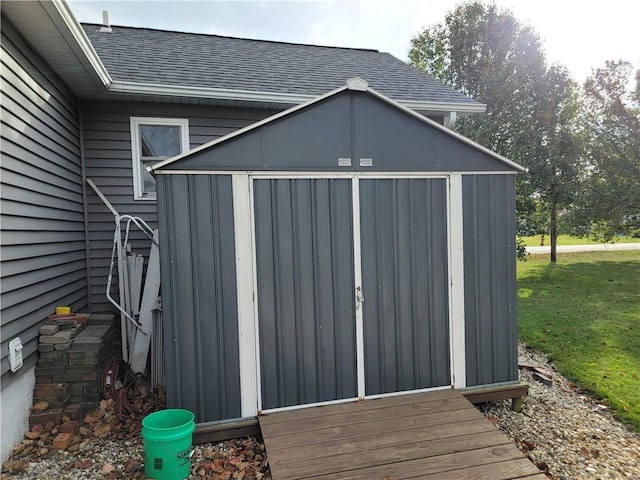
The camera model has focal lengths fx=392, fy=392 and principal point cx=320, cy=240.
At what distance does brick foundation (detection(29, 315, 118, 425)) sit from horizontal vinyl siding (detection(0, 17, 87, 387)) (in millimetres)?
129

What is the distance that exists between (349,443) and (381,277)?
137cm

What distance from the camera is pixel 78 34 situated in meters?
3.43

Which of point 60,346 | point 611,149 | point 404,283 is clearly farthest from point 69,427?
point 611,149

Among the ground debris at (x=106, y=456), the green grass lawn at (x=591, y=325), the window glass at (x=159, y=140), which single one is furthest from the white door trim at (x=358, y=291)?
the window glass at (x=159, y=140)

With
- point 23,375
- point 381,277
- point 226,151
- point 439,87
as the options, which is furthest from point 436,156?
point 23,375

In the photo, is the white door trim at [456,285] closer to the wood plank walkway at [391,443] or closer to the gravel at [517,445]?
the wood plank walkway at [391,443]

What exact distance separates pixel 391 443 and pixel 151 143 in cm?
454

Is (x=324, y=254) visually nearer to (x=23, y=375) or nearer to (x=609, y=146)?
(x=23, y=375)

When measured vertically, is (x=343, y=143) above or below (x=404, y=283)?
above

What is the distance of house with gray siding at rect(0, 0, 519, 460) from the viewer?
10.3 feet

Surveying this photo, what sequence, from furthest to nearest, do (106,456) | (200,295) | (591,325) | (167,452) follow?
1. (591,325)
2. (200,295)
3. (106,456)
4. (167,452)

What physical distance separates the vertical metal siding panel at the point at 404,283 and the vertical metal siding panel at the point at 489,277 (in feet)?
0.83

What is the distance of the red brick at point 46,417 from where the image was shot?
3.28m

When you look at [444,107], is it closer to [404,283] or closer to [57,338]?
[404,283]
